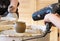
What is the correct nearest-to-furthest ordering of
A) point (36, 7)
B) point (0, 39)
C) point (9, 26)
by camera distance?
point (0, 39), point (9, 26), point (36, 7)

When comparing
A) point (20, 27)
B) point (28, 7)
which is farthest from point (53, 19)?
point (28, 7)

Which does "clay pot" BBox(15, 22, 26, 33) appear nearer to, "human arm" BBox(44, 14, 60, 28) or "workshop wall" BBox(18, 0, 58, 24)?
"human arm" BBox(44, 14, 60, 28)

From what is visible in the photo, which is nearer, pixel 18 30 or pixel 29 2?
pixel 18 30

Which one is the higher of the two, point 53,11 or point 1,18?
point 53,11

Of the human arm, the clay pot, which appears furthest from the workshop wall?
the human arm

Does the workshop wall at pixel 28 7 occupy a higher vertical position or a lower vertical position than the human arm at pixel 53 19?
lower

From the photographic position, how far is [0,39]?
1348mm

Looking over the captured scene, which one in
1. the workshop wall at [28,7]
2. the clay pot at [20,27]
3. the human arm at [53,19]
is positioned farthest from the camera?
A: the workshop wall at [28,7]

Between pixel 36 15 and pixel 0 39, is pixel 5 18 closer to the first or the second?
pixel 0 39

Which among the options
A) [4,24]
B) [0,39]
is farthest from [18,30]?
[4,24]

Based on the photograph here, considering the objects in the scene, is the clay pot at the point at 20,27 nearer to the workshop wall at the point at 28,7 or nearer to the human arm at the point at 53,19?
the human arm at the point at 53,19

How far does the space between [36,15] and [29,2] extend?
2271mm

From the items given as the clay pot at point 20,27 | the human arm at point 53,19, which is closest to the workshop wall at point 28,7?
the clay pot at point 20,27

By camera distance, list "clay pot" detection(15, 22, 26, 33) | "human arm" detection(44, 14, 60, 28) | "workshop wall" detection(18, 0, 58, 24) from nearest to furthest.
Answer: "human arm" detection(44, 14, 60, 28) → "clay pot" detection(15, 22, 26, 33) → "workshop wall" detection(18, 0, 58, 24)
